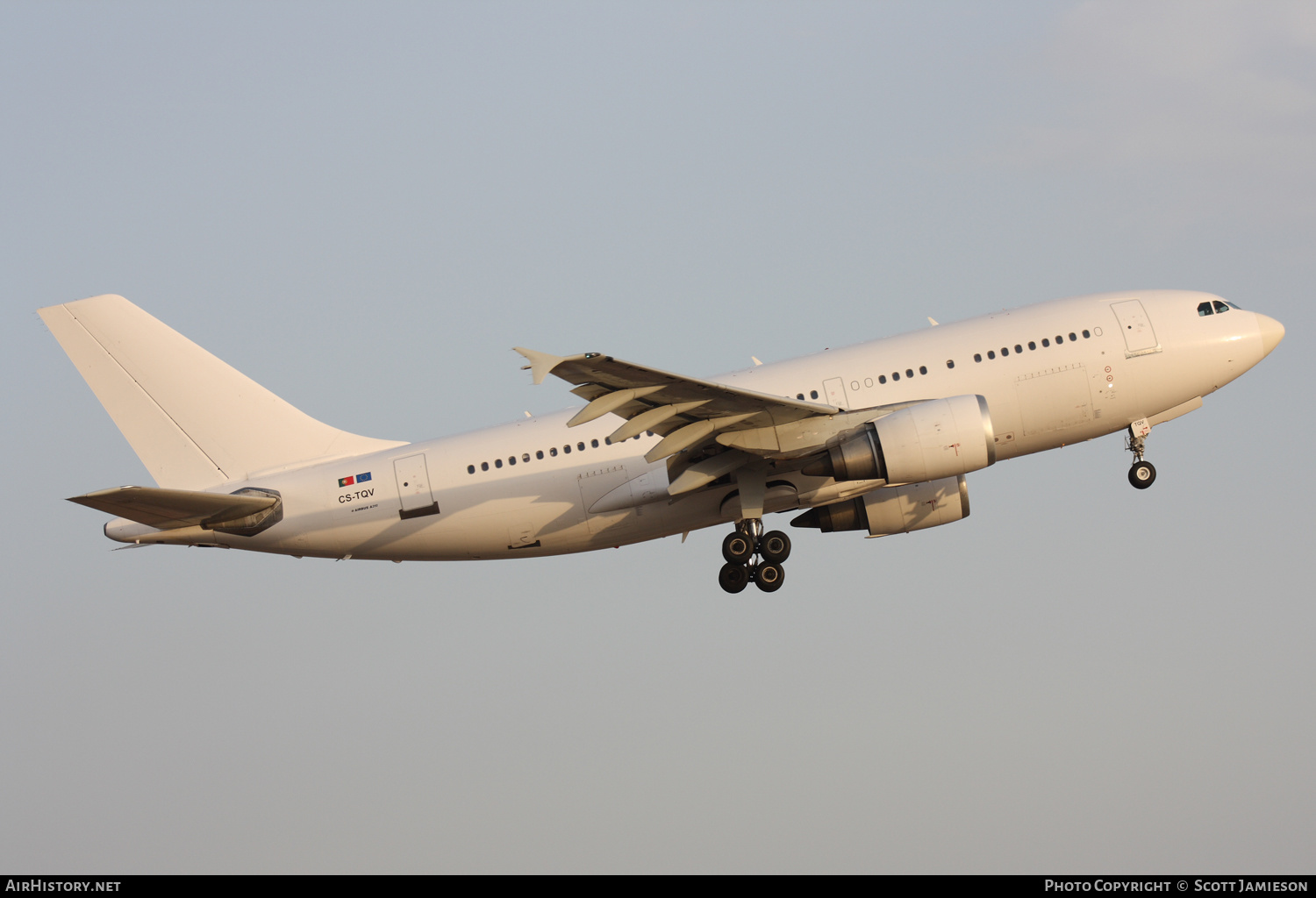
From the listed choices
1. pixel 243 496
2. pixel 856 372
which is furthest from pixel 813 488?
pixel 243 496

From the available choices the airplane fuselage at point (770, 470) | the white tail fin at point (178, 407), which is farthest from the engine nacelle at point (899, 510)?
the white tail fin at point (178, 407)

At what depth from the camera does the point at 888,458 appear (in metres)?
26.3

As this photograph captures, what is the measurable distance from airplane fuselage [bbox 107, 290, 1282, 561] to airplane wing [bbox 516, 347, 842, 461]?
1.74 meters

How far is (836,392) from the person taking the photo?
2838cm

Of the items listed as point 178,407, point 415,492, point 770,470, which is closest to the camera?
point 770,470

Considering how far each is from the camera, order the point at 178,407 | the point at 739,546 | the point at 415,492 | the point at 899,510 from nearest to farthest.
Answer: the point at 415,492 < the point at 739,546 < the point at 178,407 < the point at 899,510

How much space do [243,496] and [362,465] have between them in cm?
266

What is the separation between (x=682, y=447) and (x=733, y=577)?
15.5 ft

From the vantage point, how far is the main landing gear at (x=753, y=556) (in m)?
29.7

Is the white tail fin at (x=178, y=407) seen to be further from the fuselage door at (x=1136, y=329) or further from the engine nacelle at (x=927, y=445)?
the fuselage door at (x=1136, y=329)

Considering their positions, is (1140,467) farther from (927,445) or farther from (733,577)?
(733,577)

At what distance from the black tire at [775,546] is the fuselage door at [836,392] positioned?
140 inches

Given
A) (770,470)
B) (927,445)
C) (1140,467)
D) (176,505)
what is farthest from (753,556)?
(176,505)

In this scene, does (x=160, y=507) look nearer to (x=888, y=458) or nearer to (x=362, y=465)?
(x=362, y=465)
